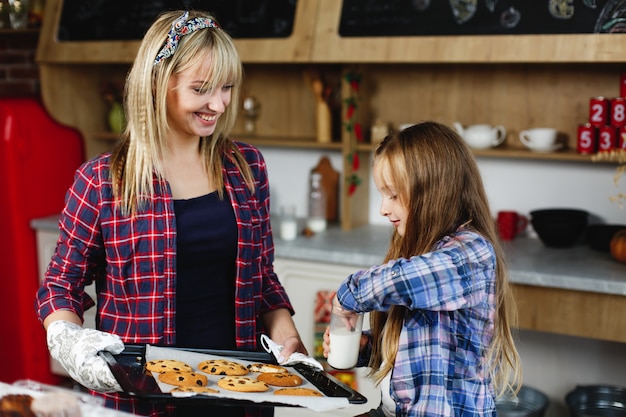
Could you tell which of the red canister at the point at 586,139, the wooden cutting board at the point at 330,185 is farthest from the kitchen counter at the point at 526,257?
the red canister at the point at 586,139

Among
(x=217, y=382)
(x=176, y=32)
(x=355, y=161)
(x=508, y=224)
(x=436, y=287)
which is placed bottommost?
(x=217, y=382)

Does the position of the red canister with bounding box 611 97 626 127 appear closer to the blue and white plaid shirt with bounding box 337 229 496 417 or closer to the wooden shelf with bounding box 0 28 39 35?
the blue and white plaid shirt with bounding box 337 229 496 417

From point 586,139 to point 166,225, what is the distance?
187 cm

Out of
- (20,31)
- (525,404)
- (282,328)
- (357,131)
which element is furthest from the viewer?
(20,31)

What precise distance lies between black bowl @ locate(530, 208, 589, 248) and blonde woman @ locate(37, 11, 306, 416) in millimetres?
1566

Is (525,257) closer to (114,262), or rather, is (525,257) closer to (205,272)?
(205,272)

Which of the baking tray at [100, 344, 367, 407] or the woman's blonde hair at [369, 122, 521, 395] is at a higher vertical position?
the woman's blonde hair at [369, 122, 521, 395]

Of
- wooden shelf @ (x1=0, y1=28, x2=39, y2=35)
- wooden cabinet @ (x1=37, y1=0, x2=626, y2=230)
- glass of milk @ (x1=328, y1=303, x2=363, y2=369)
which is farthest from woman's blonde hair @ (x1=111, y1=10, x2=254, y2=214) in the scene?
wooden shelf @ (x1=0, y1=28, x2=39, y2=35)

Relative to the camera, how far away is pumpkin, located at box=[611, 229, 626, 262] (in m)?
2.83

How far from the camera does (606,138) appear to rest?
2.95 metres

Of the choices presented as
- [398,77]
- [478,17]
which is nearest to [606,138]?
[478,17]

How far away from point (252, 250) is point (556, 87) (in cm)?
183

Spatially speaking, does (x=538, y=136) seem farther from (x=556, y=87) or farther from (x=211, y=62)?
(x=211, y=62)

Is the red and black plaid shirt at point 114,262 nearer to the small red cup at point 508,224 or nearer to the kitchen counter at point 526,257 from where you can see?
the kitchen counter at point 526,257
